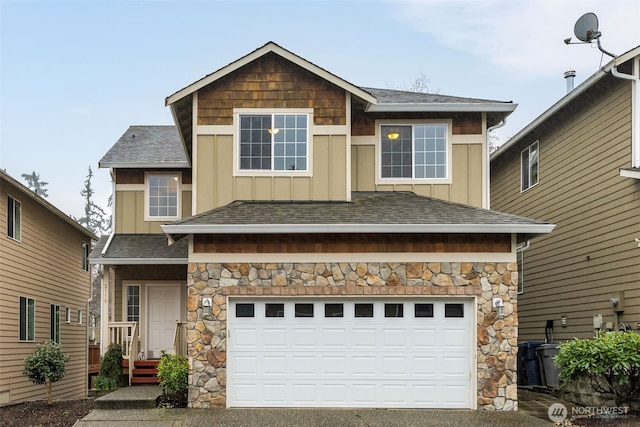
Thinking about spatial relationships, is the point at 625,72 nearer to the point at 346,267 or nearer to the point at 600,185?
the point at 600,185

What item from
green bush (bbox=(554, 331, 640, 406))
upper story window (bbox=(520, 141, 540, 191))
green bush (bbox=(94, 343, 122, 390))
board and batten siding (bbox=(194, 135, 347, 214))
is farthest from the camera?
upper story window (bbox=(520, 141, 540, 191))

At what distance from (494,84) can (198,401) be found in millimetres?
28248

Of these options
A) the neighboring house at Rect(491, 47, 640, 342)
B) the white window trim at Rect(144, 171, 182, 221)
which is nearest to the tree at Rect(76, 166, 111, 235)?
the white window trim at Rect(144, 171, 182, 221)

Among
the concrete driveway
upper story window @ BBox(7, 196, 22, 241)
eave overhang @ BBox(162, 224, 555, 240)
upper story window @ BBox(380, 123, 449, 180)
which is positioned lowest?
the concrete driveway

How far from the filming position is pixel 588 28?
43.7 ft

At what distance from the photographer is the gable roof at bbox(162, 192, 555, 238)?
1083cm

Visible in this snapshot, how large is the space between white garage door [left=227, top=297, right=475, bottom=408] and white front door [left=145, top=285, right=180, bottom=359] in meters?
5.16

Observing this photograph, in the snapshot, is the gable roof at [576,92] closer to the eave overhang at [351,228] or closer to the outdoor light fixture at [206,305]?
the eave overhang at [351,228]

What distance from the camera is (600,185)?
13.6 meters

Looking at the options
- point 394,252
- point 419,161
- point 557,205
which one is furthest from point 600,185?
point 394,252

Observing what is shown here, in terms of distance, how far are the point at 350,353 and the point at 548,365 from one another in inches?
195

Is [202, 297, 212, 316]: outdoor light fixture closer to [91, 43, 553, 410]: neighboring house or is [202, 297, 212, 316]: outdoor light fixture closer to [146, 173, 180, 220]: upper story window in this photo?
[91, 43, 553, 410]: neighboring house

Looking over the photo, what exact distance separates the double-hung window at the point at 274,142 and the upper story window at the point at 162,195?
386cm

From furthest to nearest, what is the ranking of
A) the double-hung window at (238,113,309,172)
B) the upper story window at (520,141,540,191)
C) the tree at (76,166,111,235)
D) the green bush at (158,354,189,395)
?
the tree at (76,166,111,235) < the upper story window at (520,141,540,191) < the double-hung window at (238,113,309,172) < the green bush at (158,354,189,395)
